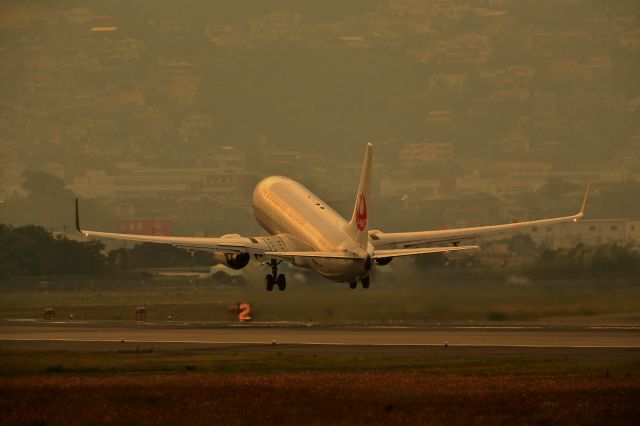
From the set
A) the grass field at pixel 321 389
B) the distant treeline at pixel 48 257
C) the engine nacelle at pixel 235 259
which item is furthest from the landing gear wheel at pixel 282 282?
the distant treeline at pixel 48 257

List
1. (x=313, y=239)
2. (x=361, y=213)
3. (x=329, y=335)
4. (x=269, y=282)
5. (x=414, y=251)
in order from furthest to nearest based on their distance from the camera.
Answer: (x=269, y=282) < (x=313, y=239) < (x=361, y=213) < (x=414, y=251) < (x=329, y=335)

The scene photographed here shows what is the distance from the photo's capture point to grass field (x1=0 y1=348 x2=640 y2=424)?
46.1 meters

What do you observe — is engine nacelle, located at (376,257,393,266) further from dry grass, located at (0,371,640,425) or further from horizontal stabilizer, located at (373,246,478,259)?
dry grass, located at (0,371,640,425)

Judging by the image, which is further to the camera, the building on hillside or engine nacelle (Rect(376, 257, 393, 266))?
the building on hillside

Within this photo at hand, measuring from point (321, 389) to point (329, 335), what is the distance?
85.6 ft

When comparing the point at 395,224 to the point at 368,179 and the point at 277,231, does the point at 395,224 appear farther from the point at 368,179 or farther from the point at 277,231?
the point at 368,179

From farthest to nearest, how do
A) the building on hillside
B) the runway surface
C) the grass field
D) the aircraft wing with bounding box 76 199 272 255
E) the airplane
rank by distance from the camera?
the building on hillside
the aircraft wing with bounding box 76 199 272 255
the airplane
the runway surface
the grass field

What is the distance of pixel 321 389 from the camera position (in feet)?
169

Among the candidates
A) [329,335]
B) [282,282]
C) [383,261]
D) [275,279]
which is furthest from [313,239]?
[329,335]

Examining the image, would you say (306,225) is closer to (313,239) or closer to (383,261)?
(313,239)

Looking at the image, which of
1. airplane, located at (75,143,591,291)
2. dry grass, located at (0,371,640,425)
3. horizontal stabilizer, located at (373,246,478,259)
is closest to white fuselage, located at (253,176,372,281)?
airplane, located at (75,143,591,291)

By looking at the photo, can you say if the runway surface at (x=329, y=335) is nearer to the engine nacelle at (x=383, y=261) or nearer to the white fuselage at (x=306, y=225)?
the white fuselage at (x=306, y=225)

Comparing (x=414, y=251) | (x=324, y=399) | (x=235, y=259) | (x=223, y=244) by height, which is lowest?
(x=324, y=399)

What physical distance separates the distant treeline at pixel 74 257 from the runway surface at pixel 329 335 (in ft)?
140
